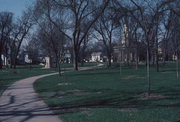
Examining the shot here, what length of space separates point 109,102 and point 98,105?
2.40 ft

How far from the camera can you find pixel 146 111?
28.2 feet

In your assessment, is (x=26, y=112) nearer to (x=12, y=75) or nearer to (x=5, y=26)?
(x=12, y=75)

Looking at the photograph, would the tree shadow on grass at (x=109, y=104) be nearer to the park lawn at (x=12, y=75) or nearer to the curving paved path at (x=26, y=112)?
the curving paved path at (x=26, y=112)

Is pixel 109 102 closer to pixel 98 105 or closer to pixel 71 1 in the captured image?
pixel 98 105

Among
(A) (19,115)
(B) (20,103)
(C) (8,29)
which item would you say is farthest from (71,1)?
(C) (8,29)

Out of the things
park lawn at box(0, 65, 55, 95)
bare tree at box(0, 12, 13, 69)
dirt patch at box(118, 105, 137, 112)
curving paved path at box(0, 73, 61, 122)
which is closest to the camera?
curving paved path at box(0, 73, 61, 122)

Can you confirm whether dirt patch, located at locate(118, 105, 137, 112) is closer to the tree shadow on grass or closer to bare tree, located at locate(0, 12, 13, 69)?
the tree shadow on grass

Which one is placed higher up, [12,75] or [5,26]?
[5,26]

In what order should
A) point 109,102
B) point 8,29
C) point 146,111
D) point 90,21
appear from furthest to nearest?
1. point 8,29
2. point 90,21
3. point 109,102
4. point 146,111

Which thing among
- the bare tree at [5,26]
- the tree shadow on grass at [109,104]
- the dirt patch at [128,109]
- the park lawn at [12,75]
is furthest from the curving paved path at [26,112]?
the bare tree at [5,26]

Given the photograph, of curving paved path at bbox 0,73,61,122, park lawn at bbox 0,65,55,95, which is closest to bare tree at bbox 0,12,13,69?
park lawn at bbox 0,65,55,95

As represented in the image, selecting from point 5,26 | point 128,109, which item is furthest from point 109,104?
point 5,26

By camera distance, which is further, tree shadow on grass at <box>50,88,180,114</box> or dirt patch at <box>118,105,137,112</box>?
tree shadow on grass at <box>50,88,180,114</box>

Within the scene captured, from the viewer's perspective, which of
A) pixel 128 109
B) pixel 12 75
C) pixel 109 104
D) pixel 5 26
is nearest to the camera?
pixel 128 109
